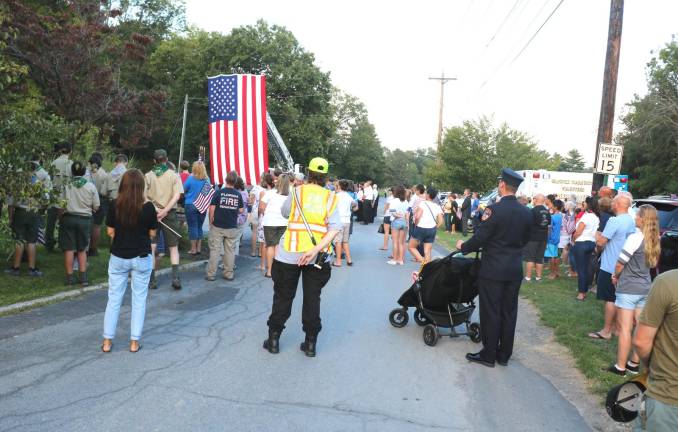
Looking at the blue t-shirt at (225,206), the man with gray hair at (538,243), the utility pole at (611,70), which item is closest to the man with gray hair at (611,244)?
the man with gray hair at (538,243)

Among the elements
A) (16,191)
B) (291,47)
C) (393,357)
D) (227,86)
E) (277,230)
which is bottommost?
(393,357)

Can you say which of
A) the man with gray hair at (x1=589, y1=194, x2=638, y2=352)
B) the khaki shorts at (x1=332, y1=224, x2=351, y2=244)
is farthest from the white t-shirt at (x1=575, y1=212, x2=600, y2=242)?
the khaki shorts at (x1=332, y1=224, x2=351, y2=244)

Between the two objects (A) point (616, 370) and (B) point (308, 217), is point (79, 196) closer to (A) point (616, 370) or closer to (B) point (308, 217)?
(B) point (308, 217)

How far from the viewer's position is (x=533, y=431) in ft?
13.1

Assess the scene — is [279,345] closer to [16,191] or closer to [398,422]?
[398,422]

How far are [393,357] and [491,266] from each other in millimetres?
1395

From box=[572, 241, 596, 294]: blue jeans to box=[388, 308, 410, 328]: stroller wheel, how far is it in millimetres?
4038

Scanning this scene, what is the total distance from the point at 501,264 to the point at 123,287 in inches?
151

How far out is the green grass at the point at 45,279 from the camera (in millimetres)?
7043

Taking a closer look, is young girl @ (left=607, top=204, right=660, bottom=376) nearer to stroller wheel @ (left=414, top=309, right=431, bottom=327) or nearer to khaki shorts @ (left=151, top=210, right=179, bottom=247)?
stroller wheel @ (left=414, top=309, right=431, bottom=327)

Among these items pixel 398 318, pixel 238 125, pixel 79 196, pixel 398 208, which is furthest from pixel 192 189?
pixel 398 318

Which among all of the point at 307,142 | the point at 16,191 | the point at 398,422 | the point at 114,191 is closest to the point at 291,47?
the point at 307,142

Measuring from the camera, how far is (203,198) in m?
10.6

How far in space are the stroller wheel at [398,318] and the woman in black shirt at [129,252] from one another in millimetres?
3027
